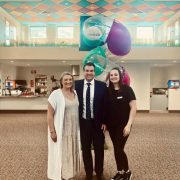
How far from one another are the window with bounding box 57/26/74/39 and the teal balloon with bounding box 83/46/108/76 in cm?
1334

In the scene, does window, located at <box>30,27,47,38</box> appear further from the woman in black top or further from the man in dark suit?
the woman in black top

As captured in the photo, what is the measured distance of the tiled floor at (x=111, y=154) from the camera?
460 centimetres

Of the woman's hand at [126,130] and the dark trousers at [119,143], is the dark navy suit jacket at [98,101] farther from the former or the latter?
the woman's hand at [126,130]

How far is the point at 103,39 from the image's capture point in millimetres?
5652

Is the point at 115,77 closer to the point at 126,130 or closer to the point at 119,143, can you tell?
the point at 126,130

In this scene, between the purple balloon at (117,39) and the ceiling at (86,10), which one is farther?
the ceiling at (86,10)

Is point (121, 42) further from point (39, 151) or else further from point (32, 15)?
point (32, 15)

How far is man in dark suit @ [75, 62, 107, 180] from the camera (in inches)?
155

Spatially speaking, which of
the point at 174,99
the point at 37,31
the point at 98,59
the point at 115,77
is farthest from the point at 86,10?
the point at 115,77

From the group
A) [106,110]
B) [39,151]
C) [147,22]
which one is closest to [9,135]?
[39,151]

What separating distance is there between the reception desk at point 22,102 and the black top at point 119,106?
11306mm

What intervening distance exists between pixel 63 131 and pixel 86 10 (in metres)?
12.9

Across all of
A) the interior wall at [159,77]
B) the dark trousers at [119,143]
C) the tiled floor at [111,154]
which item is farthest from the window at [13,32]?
the dark trousers at [119,143]

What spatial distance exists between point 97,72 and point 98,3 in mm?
9912
